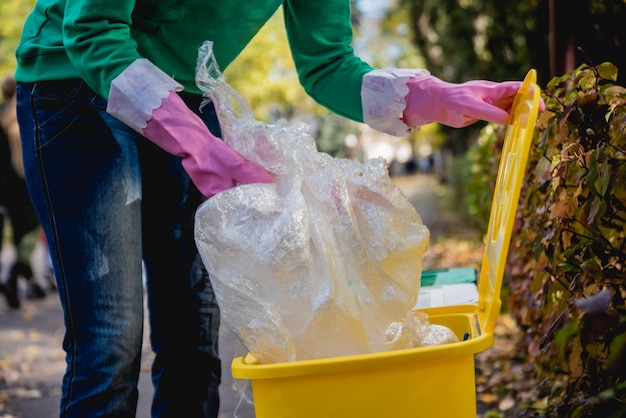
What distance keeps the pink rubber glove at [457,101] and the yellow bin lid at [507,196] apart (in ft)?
0.14

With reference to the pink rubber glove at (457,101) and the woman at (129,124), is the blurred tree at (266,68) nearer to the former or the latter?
the woman at (129,124)

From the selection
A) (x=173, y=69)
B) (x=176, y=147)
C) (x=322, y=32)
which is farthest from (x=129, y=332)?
(x=322, y=32)

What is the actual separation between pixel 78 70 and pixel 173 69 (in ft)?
1.07

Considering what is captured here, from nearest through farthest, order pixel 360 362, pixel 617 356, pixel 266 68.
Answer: pixel 617 356
pixel 360 362
pixel 266 68

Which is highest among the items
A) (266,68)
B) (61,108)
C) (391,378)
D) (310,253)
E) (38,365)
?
(266,68)

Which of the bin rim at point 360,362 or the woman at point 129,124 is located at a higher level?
the woman at point 129,124

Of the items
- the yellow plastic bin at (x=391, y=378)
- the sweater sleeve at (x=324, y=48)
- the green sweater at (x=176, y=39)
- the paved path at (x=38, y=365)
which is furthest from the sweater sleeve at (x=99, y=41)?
the paved path at (x=38, y=365)

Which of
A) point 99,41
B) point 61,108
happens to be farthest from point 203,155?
point 61,108

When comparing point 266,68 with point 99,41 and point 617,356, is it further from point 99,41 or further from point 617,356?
point 617,356

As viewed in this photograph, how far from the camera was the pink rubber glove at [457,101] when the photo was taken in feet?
5.78

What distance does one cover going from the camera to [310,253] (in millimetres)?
1620

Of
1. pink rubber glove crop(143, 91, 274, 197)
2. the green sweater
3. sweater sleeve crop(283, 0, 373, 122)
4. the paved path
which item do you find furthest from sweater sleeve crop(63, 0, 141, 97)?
the paved path

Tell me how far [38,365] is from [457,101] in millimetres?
Answer: 4266

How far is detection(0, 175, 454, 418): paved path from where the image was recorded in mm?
4047
